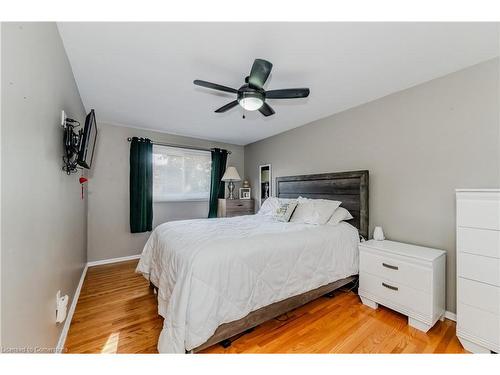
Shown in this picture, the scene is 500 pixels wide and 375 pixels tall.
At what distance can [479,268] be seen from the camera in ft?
5.13

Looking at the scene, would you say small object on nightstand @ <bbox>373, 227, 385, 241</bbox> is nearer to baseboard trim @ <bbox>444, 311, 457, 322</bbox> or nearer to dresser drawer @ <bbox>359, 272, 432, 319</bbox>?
dresser drawer @ <bbox>359, 272, 432, 319</bbox>

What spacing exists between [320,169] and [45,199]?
315 cm

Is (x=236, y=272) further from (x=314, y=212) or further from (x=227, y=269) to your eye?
(x=314, y=212)

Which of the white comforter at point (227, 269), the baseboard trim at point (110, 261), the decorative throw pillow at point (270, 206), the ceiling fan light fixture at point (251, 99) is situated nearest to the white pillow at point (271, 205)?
the decorative throw pillow at point (270, 206)

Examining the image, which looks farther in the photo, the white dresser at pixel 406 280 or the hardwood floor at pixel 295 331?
the white dresser at pixel 406 280

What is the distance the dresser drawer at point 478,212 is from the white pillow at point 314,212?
1182 mm

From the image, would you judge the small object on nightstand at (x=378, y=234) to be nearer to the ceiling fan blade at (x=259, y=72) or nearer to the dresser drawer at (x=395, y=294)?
the dresser drawer at (x=395, y=294)

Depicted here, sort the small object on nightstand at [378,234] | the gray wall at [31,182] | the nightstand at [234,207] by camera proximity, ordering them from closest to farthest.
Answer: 1. the gray wall at [31,182]
2. the small object on nightstand at [378,234]
3. the nightstand at [234,207]

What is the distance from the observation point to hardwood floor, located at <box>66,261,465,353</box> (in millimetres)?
1609

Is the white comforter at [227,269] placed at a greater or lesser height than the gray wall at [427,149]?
lesser

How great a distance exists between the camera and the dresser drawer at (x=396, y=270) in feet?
6.00

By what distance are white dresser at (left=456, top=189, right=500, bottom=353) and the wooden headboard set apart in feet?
3.24
